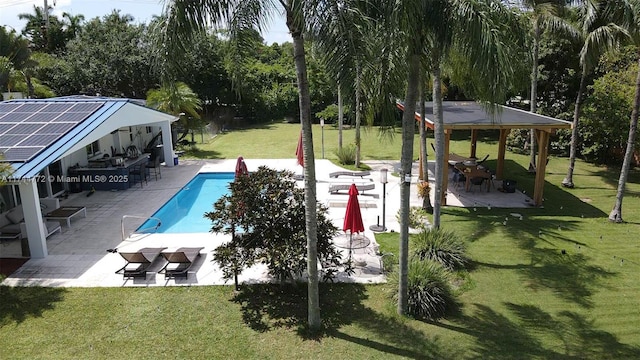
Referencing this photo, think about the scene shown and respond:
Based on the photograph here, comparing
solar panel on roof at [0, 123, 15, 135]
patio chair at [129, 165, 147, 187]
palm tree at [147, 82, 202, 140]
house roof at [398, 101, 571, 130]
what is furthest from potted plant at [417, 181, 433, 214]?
palm tree at [147, 82, 202, 140]

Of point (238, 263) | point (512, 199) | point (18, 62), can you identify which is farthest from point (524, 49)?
point (18, 62)

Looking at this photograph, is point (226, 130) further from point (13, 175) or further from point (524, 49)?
point (524, 49)

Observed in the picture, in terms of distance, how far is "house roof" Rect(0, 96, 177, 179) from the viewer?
11.8 meters

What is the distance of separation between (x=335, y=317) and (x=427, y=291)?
2.05 metres

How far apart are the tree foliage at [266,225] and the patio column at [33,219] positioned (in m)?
5.32

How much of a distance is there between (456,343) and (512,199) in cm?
1104

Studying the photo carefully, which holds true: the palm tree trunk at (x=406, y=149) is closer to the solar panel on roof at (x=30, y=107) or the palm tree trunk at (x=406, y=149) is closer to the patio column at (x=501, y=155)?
the patio column at (x=501, y=155)

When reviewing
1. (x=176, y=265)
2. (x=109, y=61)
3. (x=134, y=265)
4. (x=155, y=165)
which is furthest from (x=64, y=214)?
(x=109, y=61)

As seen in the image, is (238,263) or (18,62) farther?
(18,62)

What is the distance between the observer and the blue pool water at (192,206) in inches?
604

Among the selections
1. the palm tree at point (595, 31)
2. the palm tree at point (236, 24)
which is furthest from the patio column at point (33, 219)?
the palm tree at point (595, 31)

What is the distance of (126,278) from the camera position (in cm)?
1080

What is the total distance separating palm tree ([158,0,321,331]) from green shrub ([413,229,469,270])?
4.64 m

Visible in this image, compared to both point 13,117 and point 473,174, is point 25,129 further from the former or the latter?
point 473,174
